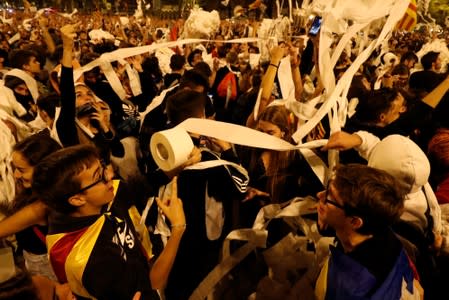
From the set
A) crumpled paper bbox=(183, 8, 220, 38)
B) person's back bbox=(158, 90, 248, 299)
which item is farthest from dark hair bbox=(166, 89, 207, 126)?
crumpled paper bbox=(183, 8, 220, 38)

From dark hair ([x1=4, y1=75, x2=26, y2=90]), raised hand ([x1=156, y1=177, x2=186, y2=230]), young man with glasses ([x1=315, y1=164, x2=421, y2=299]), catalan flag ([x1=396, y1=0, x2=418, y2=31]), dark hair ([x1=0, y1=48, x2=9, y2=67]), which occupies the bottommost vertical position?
dark hair ([x1=0, y1=48, x2=9, y2=67])

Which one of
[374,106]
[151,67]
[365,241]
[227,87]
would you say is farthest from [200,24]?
[365,241]

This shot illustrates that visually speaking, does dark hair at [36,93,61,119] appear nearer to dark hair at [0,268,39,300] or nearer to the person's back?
the person's back

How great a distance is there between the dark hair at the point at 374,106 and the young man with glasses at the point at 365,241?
3.50 feet

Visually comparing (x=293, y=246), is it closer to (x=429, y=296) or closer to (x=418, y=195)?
(x=418, y=195)

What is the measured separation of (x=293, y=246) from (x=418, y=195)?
61 cm

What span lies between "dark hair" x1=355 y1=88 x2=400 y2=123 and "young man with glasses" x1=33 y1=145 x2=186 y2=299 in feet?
4.56

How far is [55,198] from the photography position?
1416 mm

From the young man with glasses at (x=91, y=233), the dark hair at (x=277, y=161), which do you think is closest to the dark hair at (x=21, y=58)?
the young man with glasses at (x=91, y=233)

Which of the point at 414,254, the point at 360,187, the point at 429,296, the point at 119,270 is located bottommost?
the point at 429,296

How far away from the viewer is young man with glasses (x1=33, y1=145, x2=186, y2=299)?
51.3 inches

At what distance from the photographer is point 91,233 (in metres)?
1.38

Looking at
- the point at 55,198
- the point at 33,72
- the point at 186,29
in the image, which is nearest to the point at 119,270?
the point at 55,198

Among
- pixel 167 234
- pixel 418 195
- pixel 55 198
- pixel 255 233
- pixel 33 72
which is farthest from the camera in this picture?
pixel 33 72
